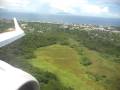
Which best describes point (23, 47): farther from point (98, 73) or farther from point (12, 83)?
point (12, 83)

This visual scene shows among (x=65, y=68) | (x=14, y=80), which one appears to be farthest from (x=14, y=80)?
(x=65, y=68)

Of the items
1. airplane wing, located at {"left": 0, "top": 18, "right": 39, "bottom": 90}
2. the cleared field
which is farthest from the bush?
airplane wing, located at {"left": 0, "top": 18, "right": 39, "bottom": 90}

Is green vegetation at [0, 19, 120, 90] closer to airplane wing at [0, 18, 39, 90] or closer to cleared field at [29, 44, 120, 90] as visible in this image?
cleared field at [29, 44, 120, 90]

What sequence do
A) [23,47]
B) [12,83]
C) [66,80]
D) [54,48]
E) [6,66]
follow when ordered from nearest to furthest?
[12,83] < [6,66] < [66,80] < [23,47] < [54,48]

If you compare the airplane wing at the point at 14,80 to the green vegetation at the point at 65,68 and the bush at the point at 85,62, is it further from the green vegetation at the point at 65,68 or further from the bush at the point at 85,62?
the bush at the point at 85,62

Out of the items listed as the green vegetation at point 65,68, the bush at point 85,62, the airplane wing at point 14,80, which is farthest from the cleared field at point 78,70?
the airplane wing at point 14,80

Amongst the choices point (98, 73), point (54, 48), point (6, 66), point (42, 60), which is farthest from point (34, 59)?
point (6, 66)
